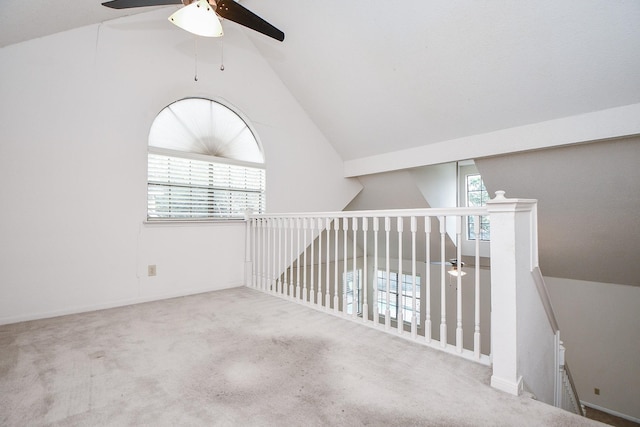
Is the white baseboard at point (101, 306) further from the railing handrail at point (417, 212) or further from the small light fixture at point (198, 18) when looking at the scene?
the small light fixture at point (198, 18)

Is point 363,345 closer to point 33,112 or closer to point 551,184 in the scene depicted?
point 551,184

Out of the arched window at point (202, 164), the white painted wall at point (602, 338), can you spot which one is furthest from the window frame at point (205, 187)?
the white painted wall at point (602, 338)

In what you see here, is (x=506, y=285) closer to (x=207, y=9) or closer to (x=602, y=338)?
(x=207, y=9)

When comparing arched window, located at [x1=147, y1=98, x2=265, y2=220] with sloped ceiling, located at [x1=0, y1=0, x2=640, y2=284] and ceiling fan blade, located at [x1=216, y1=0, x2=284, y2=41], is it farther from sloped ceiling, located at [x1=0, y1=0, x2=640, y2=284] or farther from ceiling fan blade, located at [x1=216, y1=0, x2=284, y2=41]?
ceiling fan blade, located at [x1=216, y1=0, x2=284, y2=41]

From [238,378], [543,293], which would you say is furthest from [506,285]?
[238,378]

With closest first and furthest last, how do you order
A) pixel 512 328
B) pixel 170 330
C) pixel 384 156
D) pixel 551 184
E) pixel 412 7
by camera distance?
pixel 512 328, pixel 170 330, pixel 412 7, pixel 551 184, pixel 384 156

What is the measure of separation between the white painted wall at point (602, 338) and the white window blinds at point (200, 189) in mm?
5115

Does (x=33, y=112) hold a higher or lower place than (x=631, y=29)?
lower

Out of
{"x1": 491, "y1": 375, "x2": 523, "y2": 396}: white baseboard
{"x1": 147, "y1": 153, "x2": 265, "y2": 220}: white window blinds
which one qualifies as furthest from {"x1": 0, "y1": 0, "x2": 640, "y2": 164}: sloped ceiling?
{"x1": 491, "y1": 375, "x2": 523, "y2": 396}: white baseboard

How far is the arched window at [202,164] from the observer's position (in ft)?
10.9

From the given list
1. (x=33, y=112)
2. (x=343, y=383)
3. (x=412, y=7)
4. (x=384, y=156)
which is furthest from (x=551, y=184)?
(x=33, y=112)

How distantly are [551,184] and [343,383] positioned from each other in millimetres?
3268

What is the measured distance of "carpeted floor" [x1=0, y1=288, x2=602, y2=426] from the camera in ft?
4.37

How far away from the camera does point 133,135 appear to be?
310 centimetres
